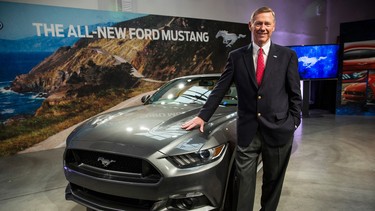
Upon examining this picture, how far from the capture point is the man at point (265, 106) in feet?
5.45

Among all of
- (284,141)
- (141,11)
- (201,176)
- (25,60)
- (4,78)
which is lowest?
(201,176)

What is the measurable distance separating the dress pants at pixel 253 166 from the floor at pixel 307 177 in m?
0.59

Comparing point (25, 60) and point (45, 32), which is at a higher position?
point (45, 32)

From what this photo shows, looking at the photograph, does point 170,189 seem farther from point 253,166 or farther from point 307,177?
point 307,177

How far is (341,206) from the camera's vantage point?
90.4 inches

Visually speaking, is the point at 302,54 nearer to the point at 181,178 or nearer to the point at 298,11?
the point at 298,11

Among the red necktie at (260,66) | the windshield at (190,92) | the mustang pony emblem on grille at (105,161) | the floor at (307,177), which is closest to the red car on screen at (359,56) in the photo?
the floor at (307,177)

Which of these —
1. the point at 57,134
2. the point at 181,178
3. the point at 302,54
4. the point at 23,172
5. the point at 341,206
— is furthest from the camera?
the point at 302,54

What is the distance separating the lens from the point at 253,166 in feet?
5.91

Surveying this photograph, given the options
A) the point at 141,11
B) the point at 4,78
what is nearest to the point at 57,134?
the point at 4,78

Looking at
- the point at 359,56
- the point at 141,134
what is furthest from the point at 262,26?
the point at 359,56

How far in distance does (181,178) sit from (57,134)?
12.5 ft

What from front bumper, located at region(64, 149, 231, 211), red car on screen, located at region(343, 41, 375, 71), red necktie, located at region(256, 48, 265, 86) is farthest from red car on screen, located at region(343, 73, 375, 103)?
front bumper, located at region(64, 149, 231, 211)

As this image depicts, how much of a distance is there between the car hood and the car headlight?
0.14 feet
